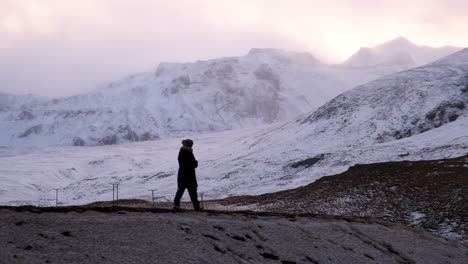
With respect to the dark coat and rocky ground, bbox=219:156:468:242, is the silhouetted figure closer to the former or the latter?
the dark coat

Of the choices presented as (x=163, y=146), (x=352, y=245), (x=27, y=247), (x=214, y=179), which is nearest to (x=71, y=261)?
(x=27, y=247)

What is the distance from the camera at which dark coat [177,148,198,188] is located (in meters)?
15.2

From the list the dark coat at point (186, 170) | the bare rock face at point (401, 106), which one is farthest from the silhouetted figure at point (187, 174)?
the bare rock face at point (401, 106)

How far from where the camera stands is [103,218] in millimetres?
10602

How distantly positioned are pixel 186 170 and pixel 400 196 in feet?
51.5

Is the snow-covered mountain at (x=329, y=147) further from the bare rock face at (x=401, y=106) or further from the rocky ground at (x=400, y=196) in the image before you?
the rocky ground at (x=400, y=196)

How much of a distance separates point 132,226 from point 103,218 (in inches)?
28.1

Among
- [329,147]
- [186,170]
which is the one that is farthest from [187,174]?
[329,147]

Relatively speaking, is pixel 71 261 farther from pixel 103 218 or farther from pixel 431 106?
pixel 431 106

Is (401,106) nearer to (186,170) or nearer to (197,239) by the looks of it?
(186,170)

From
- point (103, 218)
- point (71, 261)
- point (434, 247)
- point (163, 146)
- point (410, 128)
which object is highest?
point (163, 146)

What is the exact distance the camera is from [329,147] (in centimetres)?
9025

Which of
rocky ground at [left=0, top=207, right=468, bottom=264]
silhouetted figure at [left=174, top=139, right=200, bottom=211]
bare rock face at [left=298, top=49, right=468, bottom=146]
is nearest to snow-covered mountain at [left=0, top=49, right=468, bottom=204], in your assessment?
bare rock face at [left=298, top=49, right=468, bottom=146]

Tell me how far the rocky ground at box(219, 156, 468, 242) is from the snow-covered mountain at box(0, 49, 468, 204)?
15.5 m
